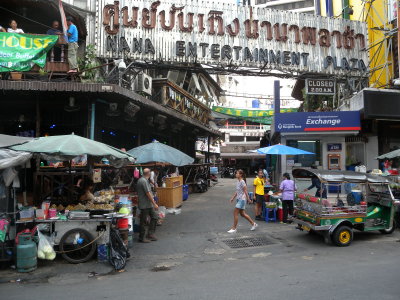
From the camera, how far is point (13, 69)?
378 inches

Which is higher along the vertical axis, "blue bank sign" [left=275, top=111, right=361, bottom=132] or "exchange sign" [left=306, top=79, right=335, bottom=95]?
"exchange sign" [left=306, top=79, right=335, bottom=95]

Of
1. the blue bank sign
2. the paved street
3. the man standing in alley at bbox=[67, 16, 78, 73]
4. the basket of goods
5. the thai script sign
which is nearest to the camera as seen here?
the paved street

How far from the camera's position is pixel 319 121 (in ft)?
48.8

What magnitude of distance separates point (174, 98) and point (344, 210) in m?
10.7

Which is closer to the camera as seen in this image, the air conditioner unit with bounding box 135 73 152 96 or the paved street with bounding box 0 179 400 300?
the paved street with bounding box 0 179 400 300

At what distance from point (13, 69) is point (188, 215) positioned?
7.38 m

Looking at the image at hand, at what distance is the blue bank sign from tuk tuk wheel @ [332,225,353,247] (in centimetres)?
788

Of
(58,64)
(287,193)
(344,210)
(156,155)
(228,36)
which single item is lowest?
(344,210)

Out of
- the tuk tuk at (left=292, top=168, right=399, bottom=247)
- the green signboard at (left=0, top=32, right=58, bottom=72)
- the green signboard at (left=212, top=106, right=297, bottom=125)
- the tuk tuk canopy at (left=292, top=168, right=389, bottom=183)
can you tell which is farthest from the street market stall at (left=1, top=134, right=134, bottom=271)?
the green signboard at (left=212, top=106, right=297, bottom=125)

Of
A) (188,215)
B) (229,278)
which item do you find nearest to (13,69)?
(188,215)

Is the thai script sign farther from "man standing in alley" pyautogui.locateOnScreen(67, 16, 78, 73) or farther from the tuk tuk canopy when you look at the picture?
the tuk tuk canopy

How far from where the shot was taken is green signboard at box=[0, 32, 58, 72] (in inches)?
378

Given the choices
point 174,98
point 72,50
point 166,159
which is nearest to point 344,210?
point 166,159

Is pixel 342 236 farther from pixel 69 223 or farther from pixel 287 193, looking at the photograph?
pixel 69 223
